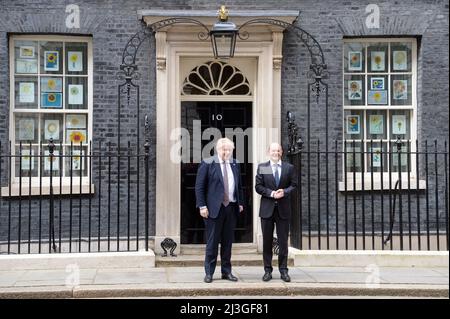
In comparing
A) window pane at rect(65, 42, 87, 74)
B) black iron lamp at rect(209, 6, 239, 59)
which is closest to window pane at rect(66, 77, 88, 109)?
window pane at rect(65, 42, 87, 74)

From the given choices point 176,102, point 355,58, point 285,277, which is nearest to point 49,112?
point 176,102

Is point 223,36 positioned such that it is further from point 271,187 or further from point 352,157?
point 352,157

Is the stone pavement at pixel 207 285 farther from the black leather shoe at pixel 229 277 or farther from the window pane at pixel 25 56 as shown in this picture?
the window pane at pixel 25 56

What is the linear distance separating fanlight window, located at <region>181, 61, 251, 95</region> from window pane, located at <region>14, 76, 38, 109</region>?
239cm

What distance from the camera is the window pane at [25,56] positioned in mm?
10633

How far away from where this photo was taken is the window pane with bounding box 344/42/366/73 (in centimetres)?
1112

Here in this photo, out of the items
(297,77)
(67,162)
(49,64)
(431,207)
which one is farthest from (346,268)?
(49,64)

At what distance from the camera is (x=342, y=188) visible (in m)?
10.7

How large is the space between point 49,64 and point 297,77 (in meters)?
4.03

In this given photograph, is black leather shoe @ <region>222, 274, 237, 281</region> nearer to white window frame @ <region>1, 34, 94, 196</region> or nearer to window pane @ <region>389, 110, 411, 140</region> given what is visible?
white window frame @ <region>1, 34, 94, 196</region>

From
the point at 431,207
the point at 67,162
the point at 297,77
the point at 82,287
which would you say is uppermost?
the point at 297,77

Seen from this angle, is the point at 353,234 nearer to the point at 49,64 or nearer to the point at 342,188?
the point at 342,188

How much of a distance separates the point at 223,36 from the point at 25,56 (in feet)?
11.2

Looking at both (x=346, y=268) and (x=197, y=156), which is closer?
(x=346, y=268)
